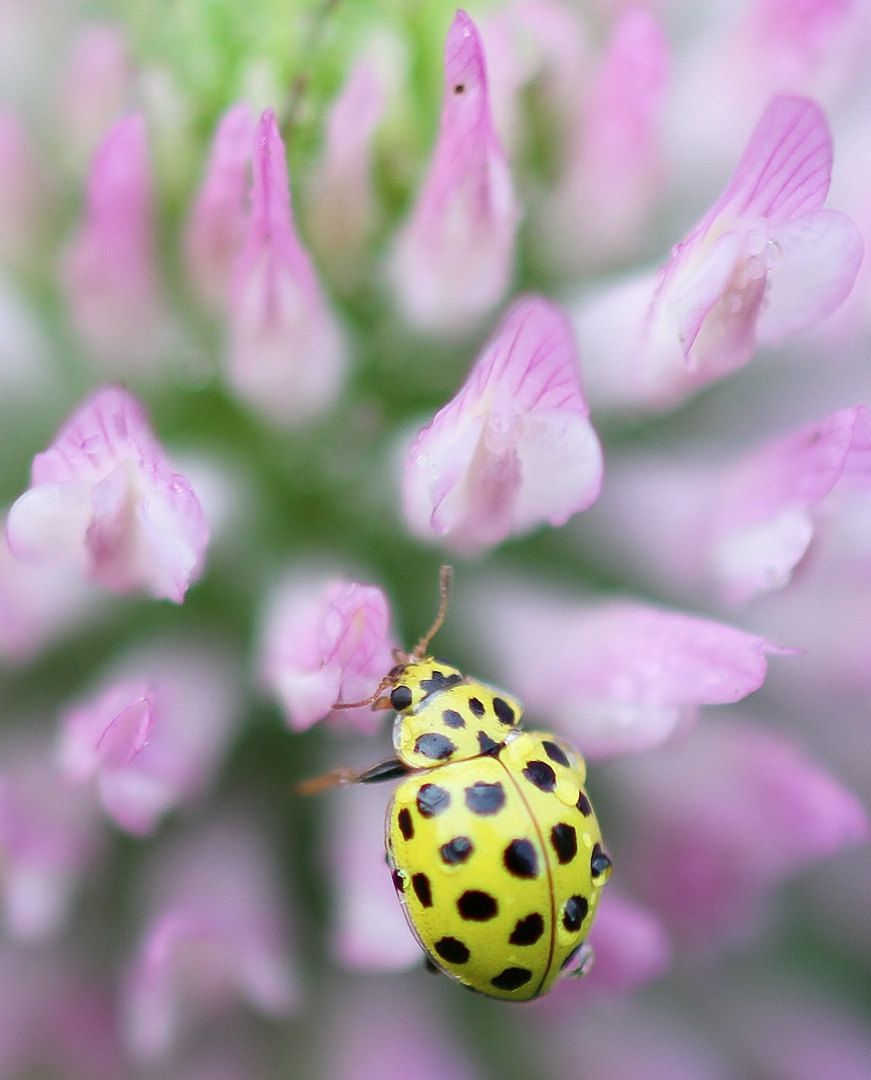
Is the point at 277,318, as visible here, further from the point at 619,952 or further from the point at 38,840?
the point at 619,952

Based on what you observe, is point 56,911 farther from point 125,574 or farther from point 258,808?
point 125,574

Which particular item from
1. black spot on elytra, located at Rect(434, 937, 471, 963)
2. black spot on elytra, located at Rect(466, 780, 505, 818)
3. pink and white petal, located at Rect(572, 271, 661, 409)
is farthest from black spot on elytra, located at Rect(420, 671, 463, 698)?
pink and white petal, located at Rect(572, 271, 661, 409)

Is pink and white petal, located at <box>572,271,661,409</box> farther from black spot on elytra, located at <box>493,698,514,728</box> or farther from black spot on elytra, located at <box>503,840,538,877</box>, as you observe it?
black spot on elytra, located at <box>503,840,538,877</box>

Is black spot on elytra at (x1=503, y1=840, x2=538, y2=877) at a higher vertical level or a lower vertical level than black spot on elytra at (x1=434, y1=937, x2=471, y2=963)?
higher

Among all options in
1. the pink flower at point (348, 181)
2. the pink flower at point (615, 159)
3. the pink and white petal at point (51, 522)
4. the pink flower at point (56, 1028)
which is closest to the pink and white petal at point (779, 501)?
the pink flower at point (615, 159)

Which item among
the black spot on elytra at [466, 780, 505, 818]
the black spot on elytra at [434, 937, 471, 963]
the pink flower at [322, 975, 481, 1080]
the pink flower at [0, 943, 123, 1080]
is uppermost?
the black spot on elytra at [466, 780, 505, 818]

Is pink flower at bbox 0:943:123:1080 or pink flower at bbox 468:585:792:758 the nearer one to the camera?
pink flower at bbox 468:585:792:758

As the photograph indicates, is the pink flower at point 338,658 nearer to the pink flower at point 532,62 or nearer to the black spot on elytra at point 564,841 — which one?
the black spot on elytra at point 564,841
